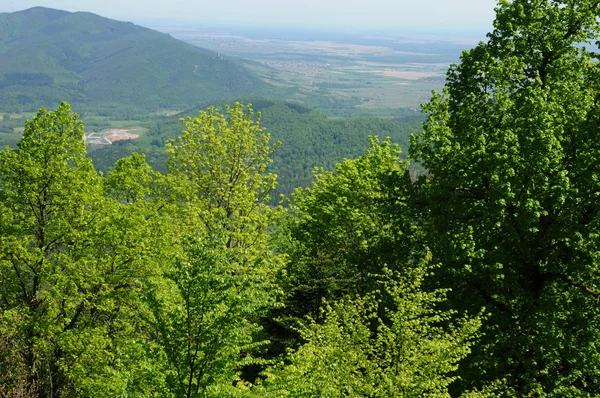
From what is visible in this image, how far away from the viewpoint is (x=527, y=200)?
18500 millimetres

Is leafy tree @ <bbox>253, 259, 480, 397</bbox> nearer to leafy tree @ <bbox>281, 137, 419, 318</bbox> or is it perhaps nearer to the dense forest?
the dense forest

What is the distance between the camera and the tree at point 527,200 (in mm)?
18672

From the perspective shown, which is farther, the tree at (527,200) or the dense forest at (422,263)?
the tree at (527,200)

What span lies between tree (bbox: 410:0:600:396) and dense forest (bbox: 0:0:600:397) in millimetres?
86

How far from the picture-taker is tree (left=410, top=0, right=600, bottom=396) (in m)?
18.7

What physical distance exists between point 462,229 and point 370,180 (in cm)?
1109

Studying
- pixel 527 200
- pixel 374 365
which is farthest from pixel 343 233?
pixel 374 365

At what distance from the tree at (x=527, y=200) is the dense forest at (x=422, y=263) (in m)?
0.09

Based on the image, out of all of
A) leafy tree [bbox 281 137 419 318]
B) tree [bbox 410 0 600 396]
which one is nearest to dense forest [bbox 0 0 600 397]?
tree [bbox 410 0 600 396]

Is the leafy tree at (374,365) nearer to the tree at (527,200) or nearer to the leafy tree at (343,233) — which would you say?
the tree at (527,200)

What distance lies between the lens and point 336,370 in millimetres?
14641

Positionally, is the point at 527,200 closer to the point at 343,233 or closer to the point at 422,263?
the point at 422,263

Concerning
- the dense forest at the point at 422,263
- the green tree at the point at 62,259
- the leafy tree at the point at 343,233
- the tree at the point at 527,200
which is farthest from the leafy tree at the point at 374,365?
the green tree at the point at 62,259

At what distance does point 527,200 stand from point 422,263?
4.59 metres
